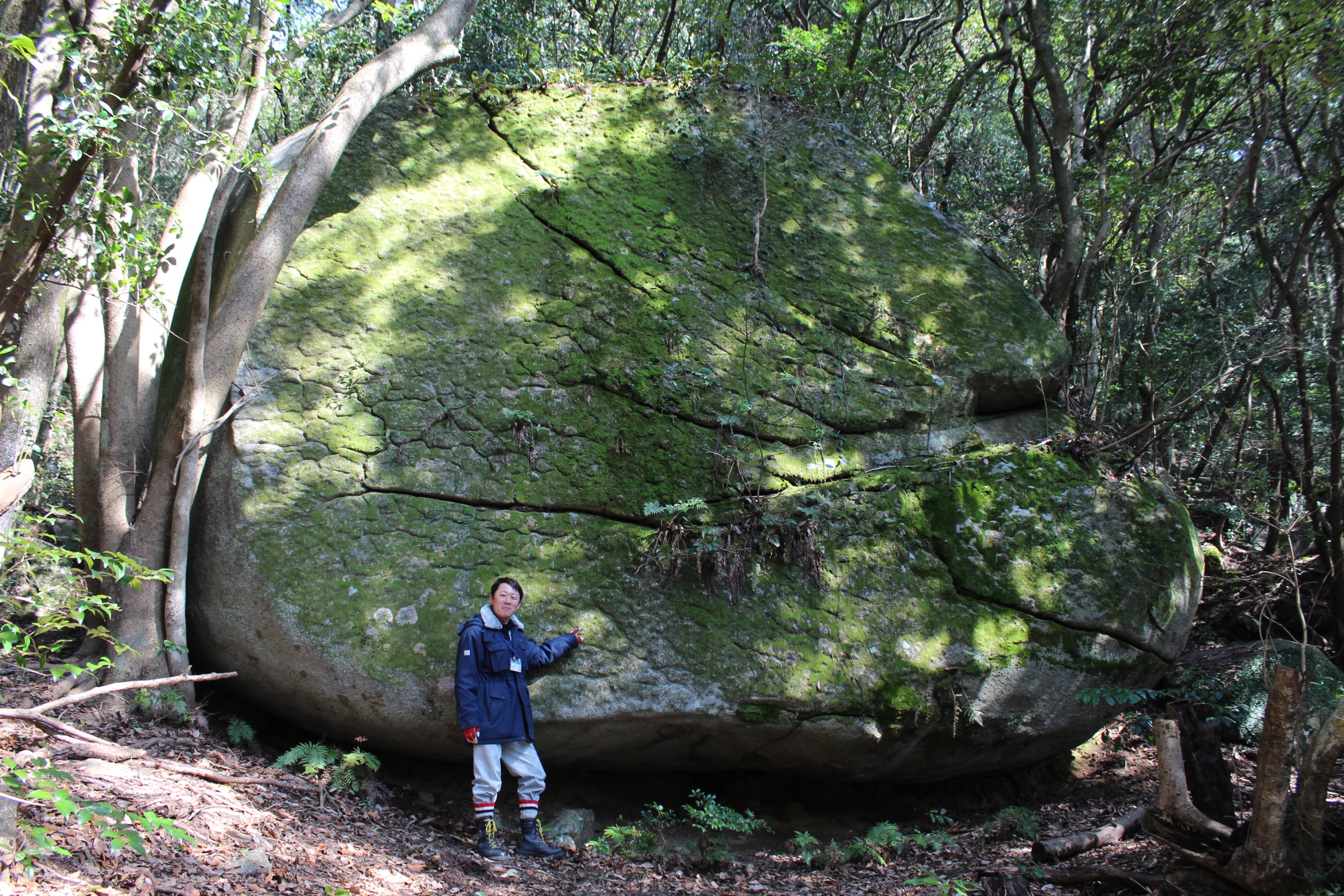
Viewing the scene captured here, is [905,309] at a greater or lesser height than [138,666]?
greater

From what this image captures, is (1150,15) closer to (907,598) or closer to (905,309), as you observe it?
(905,309)

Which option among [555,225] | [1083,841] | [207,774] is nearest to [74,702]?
[207,774]

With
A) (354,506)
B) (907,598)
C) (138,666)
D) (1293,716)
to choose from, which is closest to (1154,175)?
(907,598)

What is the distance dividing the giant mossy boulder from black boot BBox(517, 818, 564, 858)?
0.48m

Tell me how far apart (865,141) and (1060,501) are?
4869mm

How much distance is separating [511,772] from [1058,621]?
154 inches

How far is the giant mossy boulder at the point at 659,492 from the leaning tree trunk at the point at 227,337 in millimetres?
274

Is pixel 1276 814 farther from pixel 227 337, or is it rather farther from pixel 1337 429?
pixel 227 337

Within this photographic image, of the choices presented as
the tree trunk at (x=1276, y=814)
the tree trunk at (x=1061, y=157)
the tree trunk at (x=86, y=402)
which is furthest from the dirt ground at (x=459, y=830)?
the tree trunk at (x=1061, y=157)

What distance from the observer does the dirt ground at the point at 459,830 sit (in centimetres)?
346

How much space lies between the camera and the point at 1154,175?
8289 mm

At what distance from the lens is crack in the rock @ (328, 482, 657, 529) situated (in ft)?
17.7

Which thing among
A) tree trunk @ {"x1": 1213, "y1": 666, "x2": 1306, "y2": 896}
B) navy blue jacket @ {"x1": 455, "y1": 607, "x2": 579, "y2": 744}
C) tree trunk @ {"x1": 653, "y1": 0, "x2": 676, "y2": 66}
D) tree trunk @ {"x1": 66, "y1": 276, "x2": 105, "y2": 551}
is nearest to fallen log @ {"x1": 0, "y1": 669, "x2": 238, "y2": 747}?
navy blue jacket @ {"x1": 455, "y1": 607, "x2": 579, "y2": 744}

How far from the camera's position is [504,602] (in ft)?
15.5
